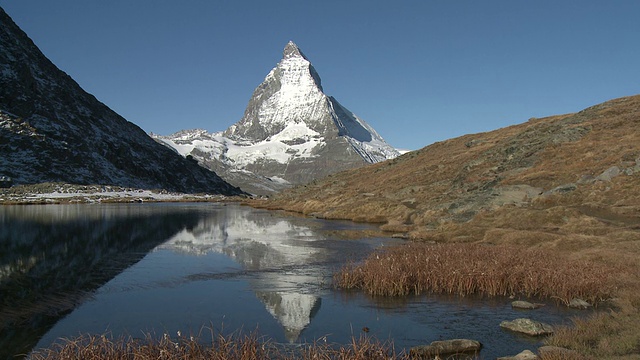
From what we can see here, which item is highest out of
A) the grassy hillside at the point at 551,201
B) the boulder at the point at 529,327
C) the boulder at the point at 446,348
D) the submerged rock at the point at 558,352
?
the grassy hillside at the point at 551,201

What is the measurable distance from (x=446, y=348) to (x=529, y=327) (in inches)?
163

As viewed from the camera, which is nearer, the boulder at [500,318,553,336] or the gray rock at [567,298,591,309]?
the boulder at [500,318,553,336]

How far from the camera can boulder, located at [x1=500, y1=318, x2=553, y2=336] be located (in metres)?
17.9

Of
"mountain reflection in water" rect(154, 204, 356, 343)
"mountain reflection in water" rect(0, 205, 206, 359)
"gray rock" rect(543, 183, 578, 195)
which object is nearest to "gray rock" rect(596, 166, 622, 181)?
"gray rock" rect(543, 183, 578, 195)

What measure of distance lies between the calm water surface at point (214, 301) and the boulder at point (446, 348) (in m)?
0.58

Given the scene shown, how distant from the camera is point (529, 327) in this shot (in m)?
18.0

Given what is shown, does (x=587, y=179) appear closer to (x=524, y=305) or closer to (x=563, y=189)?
(x=563, y=189)

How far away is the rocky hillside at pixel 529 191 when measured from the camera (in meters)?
40.4

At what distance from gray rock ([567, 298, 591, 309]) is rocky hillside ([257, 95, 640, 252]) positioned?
10.5 metres

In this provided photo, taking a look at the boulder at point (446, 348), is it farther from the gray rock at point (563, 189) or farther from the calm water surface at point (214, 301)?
the gray rock at point (563, 189)

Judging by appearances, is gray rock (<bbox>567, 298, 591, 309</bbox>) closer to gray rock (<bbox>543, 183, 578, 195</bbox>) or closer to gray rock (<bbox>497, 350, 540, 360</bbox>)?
gray rock (<bbox>497, 350, 540, 360</bbox>)

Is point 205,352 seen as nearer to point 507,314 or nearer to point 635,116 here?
point 507,314

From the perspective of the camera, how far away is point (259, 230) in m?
61.9

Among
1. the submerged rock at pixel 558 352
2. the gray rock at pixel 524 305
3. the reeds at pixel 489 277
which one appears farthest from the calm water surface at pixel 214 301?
the submerged rock at pixel 558 352
